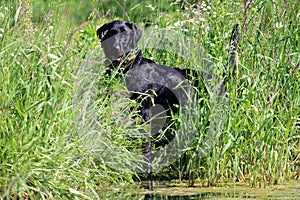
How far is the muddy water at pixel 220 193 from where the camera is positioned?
4.33m

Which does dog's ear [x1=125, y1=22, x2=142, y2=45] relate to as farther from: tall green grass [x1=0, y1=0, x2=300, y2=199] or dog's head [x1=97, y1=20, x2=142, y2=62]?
tall green grass [x1=0, y1=0, x2=300, y2=199]

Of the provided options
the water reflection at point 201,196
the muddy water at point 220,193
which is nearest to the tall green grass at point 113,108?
the muddy water at point 220,193

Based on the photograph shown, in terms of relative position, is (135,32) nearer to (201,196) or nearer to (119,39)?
(119,39)

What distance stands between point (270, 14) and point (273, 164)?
1.58m

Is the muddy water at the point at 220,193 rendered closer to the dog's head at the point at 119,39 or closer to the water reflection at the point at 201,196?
the water reflection at the point at 201,196

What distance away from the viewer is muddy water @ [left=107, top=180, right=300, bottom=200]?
170 inches

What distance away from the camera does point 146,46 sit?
6.04 m

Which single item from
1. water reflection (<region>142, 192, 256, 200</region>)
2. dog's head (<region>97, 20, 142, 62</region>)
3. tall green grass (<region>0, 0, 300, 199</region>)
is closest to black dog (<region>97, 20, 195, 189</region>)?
dog's head (<region>97, 20, 142, 62</region>)

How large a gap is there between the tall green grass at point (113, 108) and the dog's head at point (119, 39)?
0.15 meters

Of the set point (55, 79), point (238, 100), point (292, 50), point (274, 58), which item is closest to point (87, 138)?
point (55, 79)

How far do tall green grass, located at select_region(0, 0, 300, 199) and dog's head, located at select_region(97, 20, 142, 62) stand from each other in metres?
0.15

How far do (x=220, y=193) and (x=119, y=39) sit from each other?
201 cm

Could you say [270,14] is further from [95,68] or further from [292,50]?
[95,68]

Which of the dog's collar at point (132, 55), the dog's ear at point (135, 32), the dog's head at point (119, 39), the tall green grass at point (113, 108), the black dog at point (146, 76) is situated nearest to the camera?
the tall green grass at point (113, 108)
